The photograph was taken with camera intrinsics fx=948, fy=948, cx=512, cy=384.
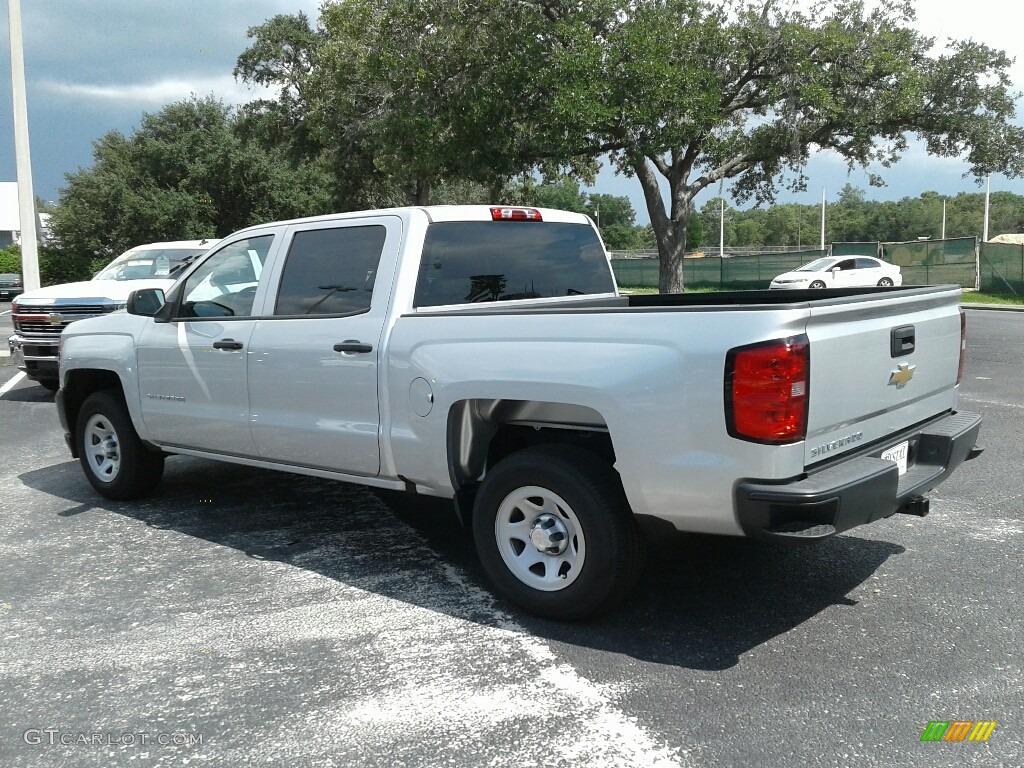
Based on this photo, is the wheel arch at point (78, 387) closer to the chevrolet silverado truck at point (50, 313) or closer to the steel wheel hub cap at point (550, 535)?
the steel wheel hub cap at point (550, 535)

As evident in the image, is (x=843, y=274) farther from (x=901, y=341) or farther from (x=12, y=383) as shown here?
→ (x=901, y=341)

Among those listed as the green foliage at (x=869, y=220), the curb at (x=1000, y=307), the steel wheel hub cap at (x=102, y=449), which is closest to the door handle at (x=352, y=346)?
the steel wheel hub cap at (x=102, y=449)

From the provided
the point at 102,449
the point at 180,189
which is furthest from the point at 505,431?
the point at 180,189

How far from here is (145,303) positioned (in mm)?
5996

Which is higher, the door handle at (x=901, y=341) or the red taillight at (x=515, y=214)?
the red taillight at (x=515, y=214)

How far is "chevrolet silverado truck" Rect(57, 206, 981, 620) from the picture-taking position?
3592mm

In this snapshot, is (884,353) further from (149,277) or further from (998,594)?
(149,277)

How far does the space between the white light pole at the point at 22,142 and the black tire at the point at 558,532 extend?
47.2ft

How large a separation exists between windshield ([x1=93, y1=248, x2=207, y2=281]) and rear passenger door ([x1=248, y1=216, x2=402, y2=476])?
756 centimetres

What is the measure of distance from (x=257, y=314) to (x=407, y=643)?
2306mm

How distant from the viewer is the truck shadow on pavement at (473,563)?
13.6 feet

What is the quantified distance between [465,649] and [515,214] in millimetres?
2514

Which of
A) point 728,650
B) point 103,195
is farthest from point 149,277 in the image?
point 103,195

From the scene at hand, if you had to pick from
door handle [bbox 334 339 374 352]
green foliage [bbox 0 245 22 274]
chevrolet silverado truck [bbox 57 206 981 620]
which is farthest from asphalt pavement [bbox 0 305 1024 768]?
green foliage [bbox 0 245 22 274]
